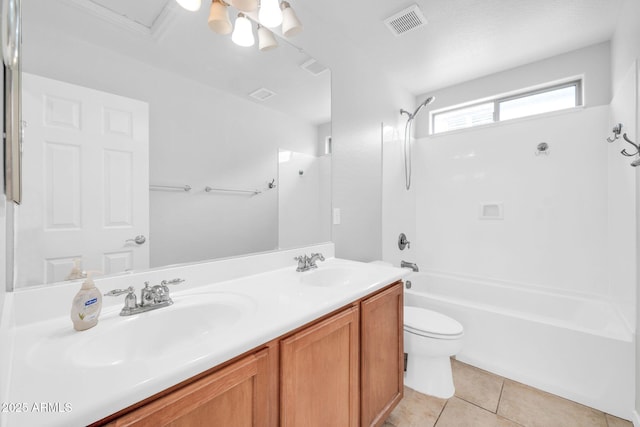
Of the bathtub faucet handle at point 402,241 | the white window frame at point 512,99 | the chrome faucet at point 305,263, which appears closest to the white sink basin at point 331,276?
the chrome faucet at point 305,263

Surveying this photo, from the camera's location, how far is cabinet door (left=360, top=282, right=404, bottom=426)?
1.18 meters

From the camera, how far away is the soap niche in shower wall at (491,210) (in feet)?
8.34

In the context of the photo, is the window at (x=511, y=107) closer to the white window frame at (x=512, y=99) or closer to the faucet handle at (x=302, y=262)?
the white window frame at (x=512, y=99)

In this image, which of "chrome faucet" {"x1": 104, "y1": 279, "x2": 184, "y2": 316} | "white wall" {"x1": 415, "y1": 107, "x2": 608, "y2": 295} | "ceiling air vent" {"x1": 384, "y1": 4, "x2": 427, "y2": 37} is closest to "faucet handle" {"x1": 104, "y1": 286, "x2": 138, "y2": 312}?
"chrome faucet" {"x1": 104, "y1": 279, "x2": 184, "y2": 316}

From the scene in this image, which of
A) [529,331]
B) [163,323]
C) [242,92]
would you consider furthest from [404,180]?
[163,323]

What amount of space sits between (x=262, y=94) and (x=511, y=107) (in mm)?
2518

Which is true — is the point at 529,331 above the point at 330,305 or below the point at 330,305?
below

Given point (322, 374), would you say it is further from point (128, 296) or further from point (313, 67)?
point (313, 67)

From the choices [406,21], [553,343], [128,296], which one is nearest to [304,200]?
[128,296]

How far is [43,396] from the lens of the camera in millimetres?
471

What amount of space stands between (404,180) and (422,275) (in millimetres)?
1012

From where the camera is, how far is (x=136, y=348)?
32.1 inches

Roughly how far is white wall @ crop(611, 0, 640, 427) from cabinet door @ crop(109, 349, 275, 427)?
1.98 metres

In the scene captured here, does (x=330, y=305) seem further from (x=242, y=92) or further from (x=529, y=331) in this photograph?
(x=529, y=331)
